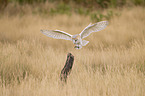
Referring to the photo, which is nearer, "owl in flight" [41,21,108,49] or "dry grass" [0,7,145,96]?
"owl in flight" [41,21,108,49]

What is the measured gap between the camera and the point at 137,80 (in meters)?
2.92

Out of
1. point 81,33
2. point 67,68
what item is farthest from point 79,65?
Answer: point 81,33

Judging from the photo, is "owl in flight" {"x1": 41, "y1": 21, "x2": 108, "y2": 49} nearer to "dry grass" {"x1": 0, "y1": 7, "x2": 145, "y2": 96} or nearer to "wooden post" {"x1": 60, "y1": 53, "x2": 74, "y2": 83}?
"wooden post" {"x1": 60, "y1": 53, "x2": 74, "y2": 83}

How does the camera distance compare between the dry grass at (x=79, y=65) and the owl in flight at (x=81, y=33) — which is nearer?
the owl in flight at (x=81, y=33)

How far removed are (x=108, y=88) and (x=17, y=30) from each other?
434cm

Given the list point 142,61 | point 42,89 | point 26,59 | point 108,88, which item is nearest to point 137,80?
→ point 108,88

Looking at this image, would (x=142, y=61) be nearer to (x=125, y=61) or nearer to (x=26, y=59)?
(x=125, y=61)

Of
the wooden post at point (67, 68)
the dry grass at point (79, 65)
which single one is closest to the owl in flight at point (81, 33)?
the wooden post at point (67, 68)

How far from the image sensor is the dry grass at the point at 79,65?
8.95ft

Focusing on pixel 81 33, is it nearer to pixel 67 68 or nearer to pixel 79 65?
pixel 67 68

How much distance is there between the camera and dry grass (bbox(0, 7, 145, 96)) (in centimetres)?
273

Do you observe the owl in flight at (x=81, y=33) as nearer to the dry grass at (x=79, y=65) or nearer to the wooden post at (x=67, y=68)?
the wooden post at (x=67, y=68)

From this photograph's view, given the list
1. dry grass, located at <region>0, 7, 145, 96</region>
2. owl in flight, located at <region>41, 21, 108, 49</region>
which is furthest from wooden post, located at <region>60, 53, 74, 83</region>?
owl in flight, located at <region>41, 21, 108, 49</region>

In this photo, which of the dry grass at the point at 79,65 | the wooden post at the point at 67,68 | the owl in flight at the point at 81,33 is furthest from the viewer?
the wooden post at the point at 67,68
